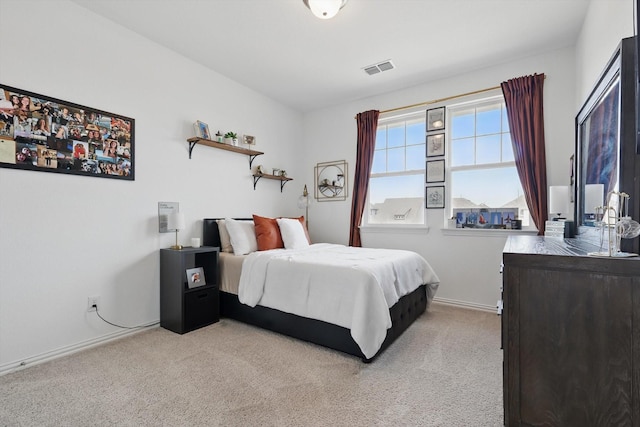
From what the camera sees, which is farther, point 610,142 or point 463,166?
point 463,166

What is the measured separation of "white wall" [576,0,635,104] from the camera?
5.30 feet

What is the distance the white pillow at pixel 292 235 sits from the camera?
355cm

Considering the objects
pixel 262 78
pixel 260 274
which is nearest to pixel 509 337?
pixel 260 274

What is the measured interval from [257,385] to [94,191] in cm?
205

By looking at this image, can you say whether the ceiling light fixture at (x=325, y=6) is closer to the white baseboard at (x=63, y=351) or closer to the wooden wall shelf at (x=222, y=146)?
the wooden wall shelf at (x=222, y=146)

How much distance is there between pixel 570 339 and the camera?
1.26 m

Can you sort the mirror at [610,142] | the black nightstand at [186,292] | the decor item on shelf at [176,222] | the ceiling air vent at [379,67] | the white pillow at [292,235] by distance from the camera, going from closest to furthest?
1. the mirror at [610,142]
2. the black nightstand at [186,292]
3. the decor item on shelf at [176,222]
4. the ceiling air vent at [379,67]
5. the white pillow at [292,235]

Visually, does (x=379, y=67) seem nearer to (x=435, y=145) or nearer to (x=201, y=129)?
(x=435, y=145)

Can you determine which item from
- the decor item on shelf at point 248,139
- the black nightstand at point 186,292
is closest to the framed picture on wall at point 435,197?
the decor item on shelf at point 248,139

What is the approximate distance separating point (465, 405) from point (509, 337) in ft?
2.04

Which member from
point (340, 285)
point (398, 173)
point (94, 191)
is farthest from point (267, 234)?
point (398, 173)

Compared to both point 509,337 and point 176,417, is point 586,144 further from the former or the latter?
point 176,417

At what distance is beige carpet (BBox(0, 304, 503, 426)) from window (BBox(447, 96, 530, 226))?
154 centimetres

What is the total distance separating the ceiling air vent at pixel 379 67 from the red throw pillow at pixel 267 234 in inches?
82.1
